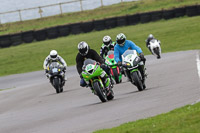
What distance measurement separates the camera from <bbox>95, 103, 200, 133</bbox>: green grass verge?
7441 millimetres

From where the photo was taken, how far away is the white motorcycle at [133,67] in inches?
558

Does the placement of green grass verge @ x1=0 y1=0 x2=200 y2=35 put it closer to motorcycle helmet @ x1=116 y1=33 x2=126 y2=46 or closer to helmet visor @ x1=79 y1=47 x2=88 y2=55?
motorcycle helmet @ x1=116 y1=33 x2=126 y2=46

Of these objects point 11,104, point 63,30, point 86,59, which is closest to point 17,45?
point 63,30

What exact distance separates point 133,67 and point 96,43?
26.0 metres

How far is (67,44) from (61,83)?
22162 millimetres

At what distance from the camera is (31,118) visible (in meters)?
12.7

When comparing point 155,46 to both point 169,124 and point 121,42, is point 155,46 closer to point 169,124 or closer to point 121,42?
point 121,42

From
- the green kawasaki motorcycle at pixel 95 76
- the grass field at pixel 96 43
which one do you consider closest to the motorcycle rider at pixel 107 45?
the green kawasaki motorcycle at pixel 95 76

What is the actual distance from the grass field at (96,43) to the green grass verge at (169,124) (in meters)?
25.0

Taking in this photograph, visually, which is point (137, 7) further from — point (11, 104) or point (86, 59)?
point (86, 59)

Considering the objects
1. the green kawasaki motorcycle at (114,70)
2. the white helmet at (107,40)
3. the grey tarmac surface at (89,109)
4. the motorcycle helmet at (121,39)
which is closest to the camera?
the grey tarmac surface at (89,109)

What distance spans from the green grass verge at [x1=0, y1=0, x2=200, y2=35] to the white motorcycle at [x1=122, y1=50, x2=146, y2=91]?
114 ft

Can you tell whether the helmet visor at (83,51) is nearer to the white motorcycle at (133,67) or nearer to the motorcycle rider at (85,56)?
the motorcycle rider at (85,56)

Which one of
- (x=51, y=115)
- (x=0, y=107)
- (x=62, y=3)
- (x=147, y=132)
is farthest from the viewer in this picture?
(x=62, y=3)
